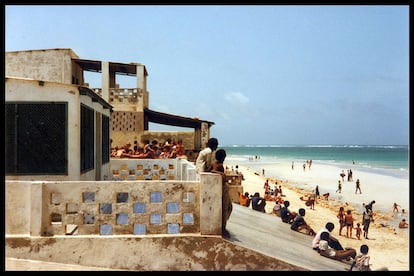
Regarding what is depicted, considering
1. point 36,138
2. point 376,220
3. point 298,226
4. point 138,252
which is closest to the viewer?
point 138,252

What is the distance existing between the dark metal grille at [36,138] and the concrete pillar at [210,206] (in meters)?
3.03

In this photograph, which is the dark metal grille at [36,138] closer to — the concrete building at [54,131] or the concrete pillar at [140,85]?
the concrete building at [54,131]

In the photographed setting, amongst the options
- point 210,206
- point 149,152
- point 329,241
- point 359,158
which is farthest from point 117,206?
point 359,158

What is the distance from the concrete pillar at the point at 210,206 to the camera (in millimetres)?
5223

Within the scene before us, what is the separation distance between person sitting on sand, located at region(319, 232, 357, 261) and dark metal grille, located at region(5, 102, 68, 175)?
6129 millimetres

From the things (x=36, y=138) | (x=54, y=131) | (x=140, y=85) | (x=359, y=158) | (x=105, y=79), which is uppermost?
(x=105, y=79)

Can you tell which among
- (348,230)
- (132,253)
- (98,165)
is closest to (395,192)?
(348,230)

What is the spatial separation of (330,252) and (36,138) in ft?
23.3

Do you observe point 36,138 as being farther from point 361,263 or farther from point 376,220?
point 376,220

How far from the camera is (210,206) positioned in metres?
5.23

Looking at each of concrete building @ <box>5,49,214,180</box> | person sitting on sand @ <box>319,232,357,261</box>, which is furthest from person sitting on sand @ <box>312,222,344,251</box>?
concrete building @ <box>5,49,214,180</box>

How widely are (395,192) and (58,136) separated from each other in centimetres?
3245

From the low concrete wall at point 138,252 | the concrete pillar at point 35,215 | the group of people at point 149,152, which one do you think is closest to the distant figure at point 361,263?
the low concrete wall at point 138,252
